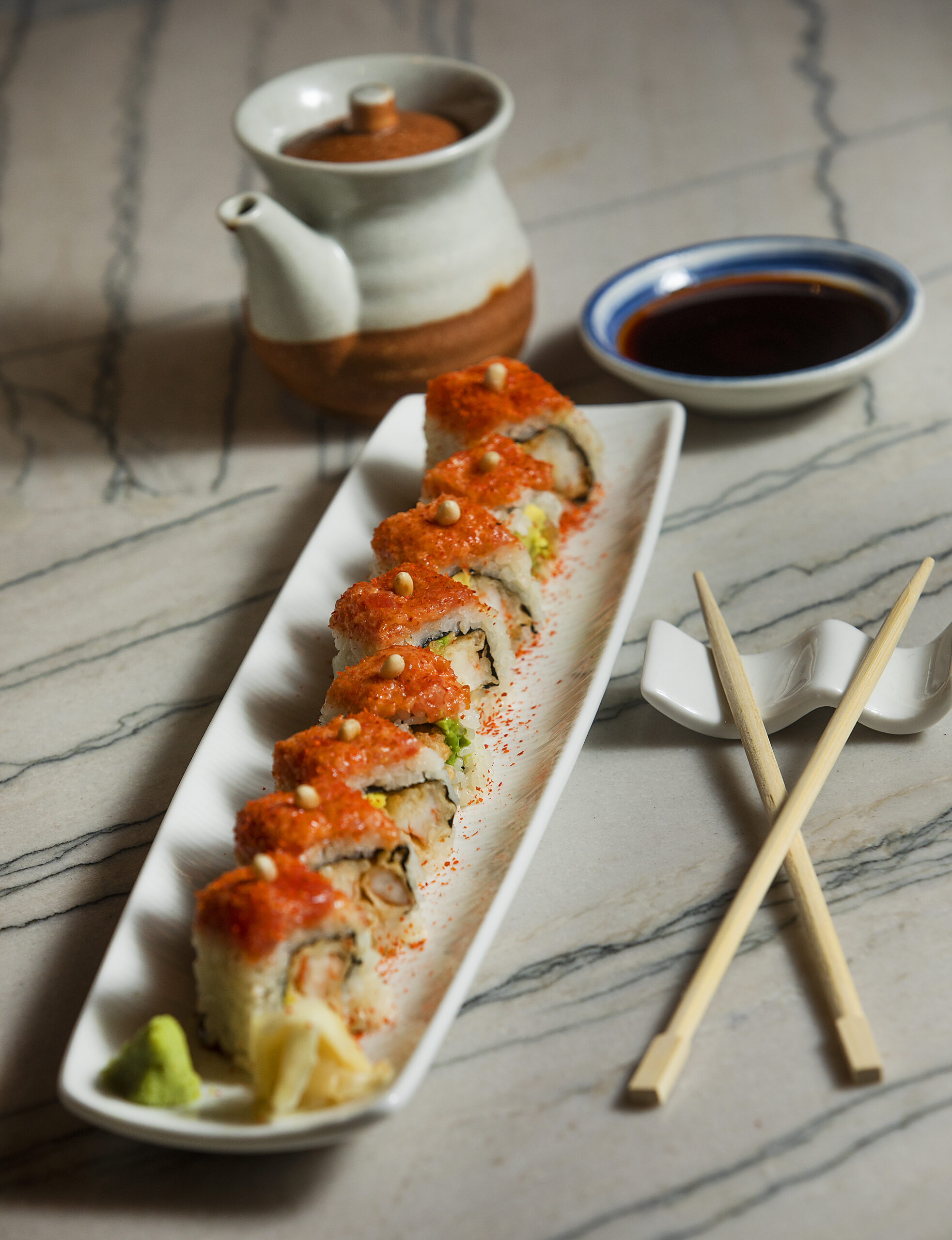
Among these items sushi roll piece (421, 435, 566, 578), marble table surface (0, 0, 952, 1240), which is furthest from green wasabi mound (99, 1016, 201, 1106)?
sushi roll piece (421, 435, 566, 578)

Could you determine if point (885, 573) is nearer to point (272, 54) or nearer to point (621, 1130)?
point (621, 1130)

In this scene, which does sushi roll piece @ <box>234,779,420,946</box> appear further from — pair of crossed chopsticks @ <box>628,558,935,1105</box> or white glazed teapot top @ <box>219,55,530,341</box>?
white glazed teapot top @ <box>219,55,530,341</box>

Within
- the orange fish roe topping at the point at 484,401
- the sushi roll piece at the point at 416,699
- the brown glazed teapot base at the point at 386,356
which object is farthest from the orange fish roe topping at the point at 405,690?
the brown glazed teapot base at the point at 386,356

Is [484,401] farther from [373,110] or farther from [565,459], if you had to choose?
[373,110]

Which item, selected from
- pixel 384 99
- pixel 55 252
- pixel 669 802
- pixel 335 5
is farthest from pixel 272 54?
pixel 669 802

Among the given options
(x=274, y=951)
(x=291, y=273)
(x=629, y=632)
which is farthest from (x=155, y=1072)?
(x=291, y=273)

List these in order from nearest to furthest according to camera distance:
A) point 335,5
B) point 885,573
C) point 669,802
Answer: point 669,802 → point 885,573 → point 335,5

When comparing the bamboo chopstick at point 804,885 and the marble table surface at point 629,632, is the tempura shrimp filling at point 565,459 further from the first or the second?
the bamboo chopstick at point 804,885
